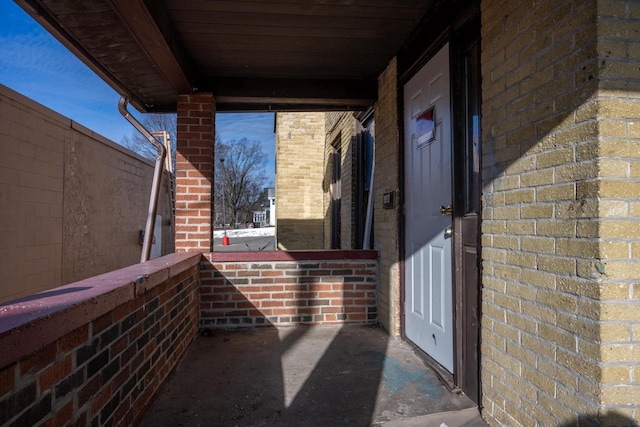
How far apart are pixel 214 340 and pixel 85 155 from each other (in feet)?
13.8

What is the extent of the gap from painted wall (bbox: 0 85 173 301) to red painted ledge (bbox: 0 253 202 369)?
3.14 m

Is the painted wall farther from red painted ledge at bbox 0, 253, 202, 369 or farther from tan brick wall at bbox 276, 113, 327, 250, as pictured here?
tan brick wall at bbox 276, 113, 327, 250

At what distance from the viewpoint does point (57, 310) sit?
1.39 m

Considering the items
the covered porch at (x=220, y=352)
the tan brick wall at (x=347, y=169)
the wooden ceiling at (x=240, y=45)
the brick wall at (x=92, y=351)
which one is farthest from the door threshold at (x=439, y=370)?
the tan brick wall at (x=347, y=169)

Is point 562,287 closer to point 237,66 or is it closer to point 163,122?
point 237,66

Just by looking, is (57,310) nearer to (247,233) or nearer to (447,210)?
(447,210)

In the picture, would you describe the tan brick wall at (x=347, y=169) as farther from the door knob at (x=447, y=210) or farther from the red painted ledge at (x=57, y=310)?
the red painted ledge at (x=57, y=310)

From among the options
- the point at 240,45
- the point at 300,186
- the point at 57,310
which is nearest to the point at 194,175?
the point at 240,45

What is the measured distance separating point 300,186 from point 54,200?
5856 mm

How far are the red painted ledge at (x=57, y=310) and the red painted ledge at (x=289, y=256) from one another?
5.96 ft

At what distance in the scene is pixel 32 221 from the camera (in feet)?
15.9

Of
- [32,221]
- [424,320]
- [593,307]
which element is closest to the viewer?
[593,307]

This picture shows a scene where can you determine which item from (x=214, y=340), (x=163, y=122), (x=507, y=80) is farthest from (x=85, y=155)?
(x=163, y=122)

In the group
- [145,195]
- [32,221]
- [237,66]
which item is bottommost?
[32,221]
